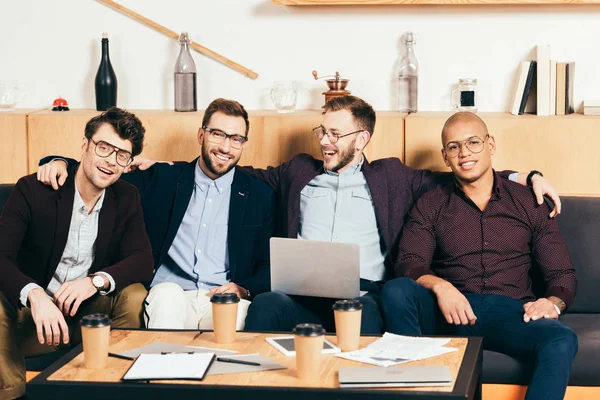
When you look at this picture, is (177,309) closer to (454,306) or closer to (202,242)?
(202,242)

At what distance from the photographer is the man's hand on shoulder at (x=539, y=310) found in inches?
122

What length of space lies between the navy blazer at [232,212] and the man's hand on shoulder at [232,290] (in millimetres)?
83

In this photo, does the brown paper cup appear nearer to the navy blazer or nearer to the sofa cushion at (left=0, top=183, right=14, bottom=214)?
the navy blazer

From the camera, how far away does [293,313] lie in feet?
10.5

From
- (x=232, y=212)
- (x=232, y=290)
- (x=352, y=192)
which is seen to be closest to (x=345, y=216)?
(x=352, y=192)

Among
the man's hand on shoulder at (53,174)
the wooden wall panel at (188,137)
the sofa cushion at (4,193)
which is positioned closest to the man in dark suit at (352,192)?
the wooden wall panel at (188,137)

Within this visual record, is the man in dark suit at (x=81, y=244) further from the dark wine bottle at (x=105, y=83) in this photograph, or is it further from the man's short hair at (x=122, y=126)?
the dark wine bottle at (x=105, y=83)

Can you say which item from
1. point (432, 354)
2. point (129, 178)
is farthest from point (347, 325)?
point (129, 178)

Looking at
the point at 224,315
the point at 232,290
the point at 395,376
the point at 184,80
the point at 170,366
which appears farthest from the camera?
the point at 184,80

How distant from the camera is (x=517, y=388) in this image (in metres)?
3.00

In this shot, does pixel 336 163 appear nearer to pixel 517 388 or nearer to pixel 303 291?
pixel 303 291

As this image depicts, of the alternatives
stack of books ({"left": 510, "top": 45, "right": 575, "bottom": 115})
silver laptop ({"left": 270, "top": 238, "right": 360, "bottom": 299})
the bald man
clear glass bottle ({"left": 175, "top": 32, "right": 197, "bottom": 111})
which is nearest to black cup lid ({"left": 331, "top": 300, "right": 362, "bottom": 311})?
silver laptop ({"left": 270, "top": 238, "right": 360, "bottom": 299})

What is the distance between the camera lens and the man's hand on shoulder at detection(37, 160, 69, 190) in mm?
3279

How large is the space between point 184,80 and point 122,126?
895mm
